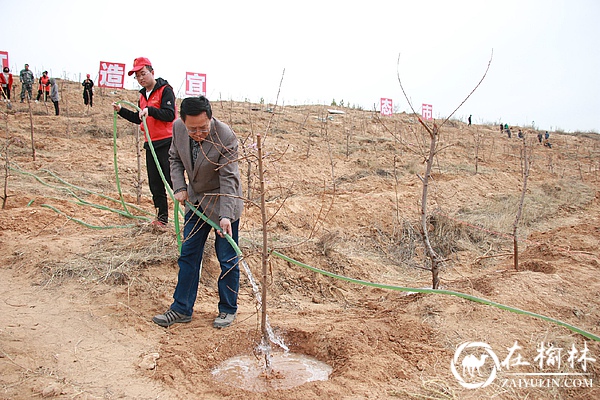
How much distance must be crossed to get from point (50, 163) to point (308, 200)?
437 cm

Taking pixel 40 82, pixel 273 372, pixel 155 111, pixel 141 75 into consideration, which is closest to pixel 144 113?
pixel 155 111

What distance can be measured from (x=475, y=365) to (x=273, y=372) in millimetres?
1110

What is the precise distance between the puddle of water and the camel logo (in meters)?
0.72

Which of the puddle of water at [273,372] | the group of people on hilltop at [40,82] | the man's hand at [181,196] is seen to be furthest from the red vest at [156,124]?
the group of people on hilltop at [40,82]

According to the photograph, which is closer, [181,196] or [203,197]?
[203,197]

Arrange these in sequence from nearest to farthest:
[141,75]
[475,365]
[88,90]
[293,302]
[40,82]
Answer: [475,365] → [141,75] → [293,302] → [40,82] → [88,90]

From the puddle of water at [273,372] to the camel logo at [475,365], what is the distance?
72 centimetres

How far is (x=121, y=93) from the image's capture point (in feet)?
56.6

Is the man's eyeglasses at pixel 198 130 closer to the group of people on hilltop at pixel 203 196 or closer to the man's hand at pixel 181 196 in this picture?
the group of people on hilltop at pixel 203 196

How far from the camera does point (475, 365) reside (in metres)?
2.50

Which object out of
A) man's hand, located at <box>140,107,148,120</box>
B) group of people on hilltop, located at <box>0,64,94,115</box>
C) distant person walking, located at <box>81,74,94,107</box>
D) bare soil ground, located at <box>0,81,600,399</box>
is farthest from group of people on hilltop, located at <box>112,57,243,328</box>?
distant person walking, located at <box>81,74,94,107</box>

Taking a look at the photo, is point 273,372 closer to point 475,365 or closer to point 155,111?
point 475,365

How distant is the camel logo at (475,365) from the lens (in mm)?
2375

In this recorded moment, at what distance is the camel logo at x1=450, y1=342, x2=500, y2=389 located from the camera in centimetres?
238
